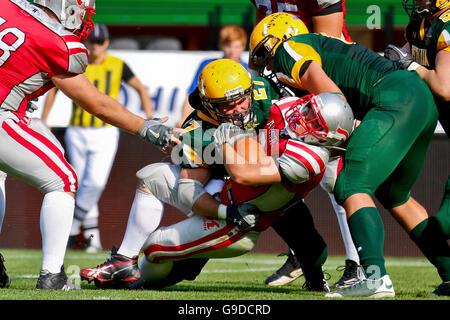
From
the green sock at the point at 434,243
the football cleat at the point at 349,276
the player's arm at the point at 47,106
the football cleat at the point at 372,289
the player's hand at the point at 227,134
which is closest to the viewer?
the football cleat at the point at 372,289

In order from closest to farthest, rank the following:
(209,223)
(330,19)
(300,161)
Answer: (300,161)
(209,223)
(330,19)

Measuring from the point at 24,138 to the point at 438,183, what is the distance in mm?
4592

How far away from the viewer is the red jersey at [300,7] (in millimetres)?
4984

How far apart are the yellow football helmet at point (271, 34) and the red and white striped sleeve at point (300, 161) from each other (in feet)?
2.95

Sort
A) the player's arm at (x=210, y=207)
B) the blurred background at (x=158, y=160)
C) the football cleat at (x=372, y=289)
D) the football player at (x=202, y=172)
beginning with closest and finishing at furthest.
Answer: the football cleat at (x=372, y=289)
the player's arm at (x=210, y=207)
the football player at (x=202, y=172)
the blurred background at (x=158, y=160)

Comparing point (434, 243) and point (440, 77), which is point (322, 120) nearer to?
point (440, 77)

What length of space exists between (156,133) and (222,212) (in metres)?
0.56

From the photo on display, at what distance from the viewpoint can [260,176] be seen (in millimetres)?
3781

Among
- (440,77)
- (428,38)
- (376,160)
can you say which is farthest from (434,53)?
(376,160)

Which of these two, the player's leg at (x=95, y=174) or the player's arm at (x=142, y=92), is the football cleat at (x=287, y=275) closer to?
the player's leg at (x=95, y=174)

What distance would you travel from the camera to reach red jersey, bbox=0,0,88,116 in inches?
161

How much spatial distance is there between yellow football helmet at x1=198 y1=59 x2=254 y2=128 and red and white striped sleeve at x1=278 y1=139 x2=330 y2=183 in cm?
41

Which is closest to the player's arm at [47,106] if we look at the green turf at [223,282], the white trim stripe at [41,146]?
the green turf at [223,282]

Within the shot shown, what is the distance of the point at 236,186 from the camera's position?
13.4 ft
